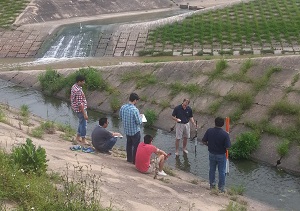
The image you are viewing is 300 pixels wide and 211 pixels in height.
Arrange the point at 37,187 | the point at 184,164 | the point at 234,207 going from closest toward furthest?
the point at 37,187 → the point at 234,207 → the point at 184,164

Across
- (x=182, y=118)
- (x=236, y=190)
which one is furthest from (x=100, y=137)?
(x=236, y=190)

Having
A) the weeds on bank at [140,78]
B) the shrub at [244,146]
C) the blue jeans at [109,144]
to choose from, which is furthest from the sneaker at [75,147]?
the weeds on bank at [140,78]

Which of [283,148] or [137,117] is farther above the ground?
[137,117]

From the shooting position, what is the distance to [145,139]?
11156mm

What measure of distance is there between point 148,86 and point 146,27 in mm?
10620

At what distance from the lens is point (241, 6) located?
29094 millimetres

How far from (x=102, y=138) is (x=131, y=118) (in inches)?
49.7

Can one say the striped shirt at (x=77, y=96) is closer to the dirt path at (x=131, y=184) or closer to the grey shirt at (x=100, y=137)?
the grey shirt at (x=100, y=137)

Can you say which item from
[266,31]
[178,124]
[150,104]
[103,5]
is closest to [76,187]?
[178,124]

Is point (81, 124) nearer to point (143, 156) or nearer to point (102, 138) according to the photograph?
point (102, 138)

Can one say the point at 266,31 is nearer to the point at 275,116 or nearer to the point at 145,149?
the point at 275,116

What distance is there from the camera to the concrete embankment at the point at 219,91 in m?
14.0

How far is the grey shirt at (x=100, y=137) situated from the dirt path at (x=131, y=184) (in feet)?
1.10

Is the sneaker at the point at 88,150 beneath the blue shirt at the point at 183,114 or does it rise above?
beneath
